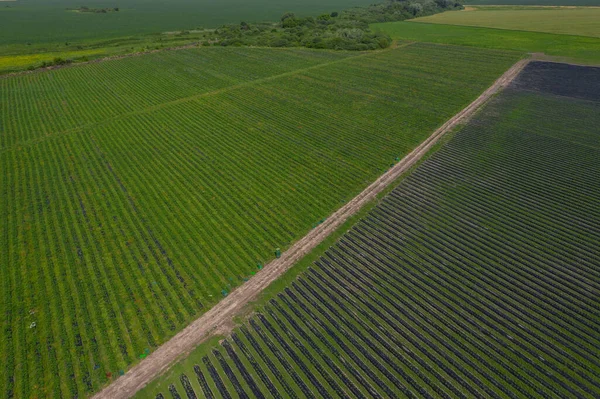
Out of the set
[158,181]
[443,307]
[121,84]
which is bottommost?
[443,307]

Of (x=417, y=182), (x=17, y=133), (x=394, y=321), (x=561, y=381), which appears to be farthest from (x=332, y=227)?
(x=17, y=133)

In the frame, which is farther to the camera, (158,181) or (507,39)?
(507,39)

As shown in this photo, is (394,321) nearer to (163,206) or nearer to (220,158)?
(163,206)

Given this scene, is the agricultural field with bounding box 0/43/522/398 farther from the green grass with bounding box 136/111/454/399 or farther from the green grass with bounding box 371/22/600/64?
the green grass with bounding box 371/22/600/64

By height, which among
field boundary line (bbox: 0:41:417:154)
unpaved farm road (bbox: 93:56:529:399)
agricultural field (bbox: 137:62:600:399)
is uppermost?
field boundary line (bbox: 0:41:417:154)

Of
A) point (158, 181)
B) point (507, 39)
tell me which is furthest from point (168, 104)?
point (507, 39)

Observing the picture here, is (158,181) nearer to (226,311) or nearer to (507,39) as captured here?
(226,311)

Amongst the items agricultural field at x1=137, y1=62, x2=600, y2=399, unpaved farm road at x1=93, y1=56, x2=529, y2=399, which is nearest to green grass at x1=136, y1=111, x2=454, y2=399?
agricultural field at x1=137, y1=62, x2=600, y2=399
